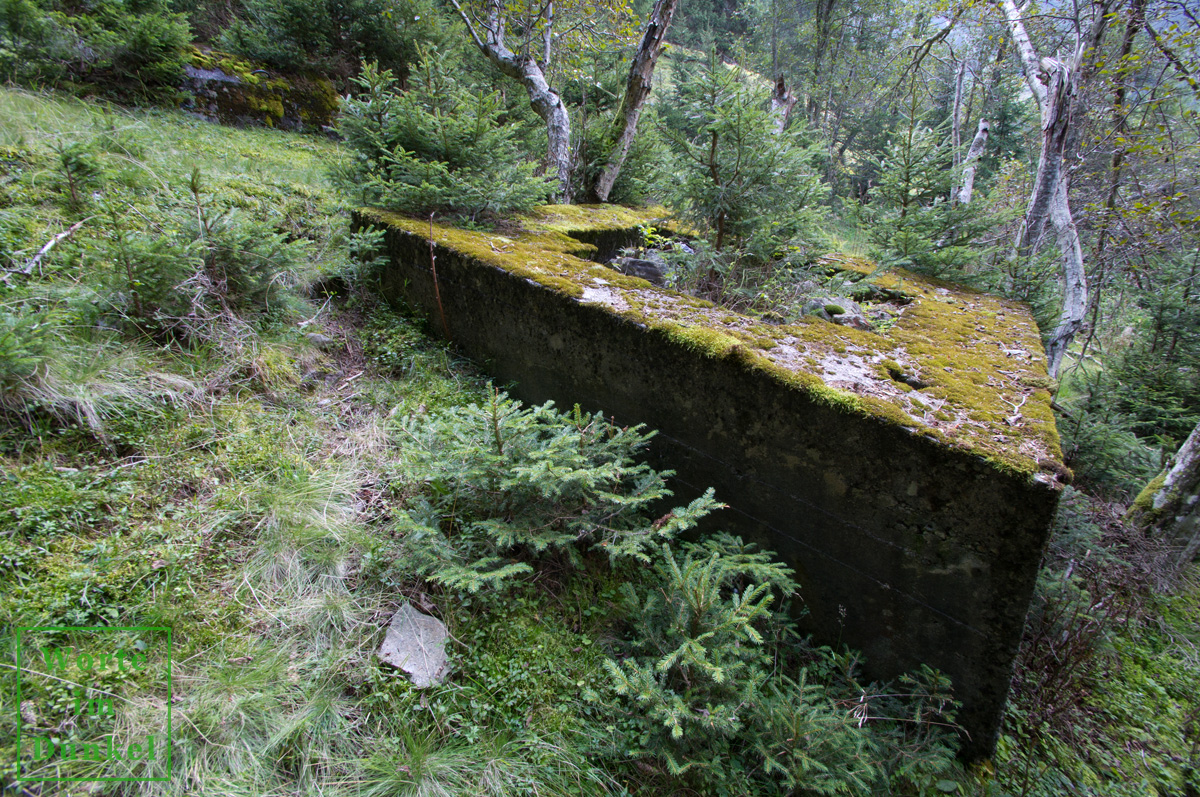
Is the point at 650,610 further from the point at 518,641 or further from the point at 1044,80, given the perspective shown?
the point at 1044,80

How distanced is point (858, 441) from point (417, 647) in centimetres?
201

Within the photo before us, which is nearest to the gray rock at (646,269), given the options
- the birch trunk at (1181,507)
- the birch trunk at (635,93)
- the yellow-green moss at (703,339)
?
the yellow-green moss at (703,339)

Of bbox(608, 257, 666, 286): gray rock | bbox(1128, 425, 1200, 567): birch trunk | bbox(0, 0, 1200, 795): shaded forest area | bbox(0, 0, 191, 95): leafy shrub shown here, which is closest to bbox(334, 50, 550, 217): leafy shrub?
bbox(0, 0, 1200, 795): shaded forest area

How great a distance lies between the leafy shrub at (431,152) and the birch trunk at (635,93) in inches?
109

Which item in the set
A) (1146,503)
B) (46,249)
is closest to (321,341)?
(46,249)

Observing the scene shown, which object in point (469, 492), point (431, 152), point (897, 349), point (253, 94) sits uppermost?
point (253, 94)

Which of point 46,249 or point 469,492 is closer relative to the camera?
point 469,492

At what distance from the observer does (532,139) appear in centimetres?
819

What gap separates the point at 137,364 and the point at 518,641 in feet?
8.16

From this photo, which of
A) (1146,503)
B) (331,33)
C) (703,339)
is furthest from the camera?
(331,33)

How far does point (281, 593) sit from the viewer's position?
6.93 ft

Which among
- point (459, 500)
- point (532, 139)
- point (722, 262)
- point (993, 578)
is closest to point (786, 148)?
point (722, 262)

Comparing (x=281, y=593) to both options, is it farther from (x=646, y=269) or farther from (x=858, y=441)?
(x=646, y=269)

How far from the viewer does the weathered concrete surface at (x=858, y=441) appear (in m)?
1.89
